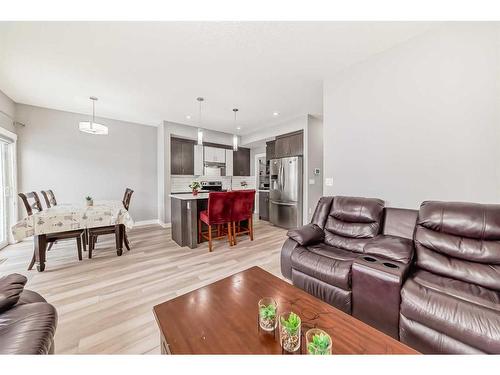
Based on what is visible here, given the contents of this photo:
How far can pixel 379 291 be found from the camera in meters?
1.38

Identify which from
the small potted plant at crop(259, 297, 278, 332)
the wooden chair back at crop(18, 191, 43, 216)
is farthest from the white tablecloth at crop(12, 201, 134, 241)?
the small potted plant at crop(259, 297, 278, 332)

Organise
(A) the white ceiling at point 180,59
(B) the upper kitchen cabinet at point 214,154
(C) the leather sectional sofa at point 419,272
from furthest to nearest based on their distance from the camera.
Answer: (B) the upper kitchen cabinet at point 214,154 → (A) the white ceiling at point 180,59 → (C) the leather sectional sofa at point 419,272

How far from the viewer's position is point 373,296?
55.5 inches

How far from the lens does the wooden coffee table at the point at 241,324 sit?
85cm

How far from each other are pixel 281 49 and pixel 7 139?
4750 mm

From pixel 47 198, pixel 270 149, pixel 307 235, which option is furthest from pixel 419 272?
pixel 47 198

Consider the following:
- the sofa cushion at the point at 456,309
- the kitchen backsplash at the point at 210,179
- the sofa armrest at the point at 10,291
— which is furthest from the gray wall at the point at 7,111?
the sofa cushion at the point at 456,309

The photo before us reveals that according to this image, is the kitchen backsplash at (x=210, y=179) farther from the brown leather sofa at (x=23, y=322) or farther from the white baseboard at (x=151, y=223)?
the brown leather sofa at (x=23, y=322)

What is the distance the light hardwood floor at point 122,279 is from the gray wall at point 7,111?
211 cm

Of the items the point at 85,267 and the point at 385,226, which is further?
the point at 85,267

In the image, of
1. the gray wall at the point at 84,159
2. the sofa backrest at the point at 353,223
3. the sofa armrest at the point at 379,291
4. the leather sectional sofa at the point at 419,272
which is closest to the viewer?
the leather sectional sofa at the point at 419,272

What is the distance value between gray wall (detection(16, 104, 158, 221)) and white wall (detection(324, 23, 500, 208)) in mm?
4675
